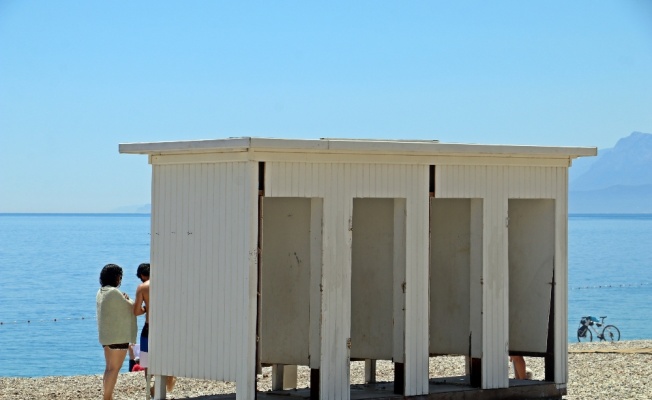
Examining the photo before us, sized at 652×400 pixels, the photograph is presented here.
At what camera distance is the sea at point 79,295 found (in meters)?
42.6

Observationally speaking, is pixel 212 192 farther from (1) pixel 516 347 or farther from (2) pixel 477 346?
(1) pixel 516 347

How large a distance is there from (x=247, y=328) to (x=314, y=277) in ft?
3.00

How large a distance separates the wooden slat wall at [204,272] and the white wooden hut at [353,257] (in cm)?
2

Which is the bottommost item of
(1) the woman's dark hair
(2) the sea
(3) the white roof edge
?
(2) the sea

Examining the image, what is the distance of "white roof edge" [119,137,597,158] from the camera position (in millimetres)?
11812

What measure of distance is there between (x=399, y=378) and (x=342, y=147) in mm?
2454

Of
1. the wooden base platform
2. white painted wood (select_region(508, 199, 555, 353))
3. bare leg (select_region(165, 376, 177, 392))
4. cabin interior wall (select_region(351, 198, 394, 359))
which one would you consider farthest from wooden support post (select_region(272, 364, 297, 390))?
white painted wood (select_region(508, 199, 555, 353))

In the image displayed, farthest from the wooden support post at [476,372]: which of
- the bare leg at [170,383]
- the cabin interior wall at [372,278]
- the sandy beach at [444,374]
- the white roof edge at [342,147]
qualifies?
the bare leg at [170,383]

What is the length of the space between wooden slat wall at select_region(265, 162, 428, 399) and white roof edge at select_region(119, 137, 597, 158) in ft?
0.70

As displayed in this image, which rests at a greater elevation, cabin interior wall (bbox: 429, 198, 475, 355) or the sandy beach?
cabin interior wall (bbox: 429, 198, 475, 355)

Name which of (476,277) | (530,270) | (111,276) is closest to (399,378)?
(476,277)

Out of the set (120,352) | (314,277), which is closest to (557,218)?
(314,277)

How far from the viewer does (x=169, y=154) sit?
12.7 m

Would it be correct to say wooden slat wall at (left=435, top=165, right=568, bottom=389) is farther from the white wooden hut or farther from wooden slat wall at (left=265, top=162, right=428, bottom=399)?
wooden slat wall at (left=265, top=162, right=428, bottom=399)
